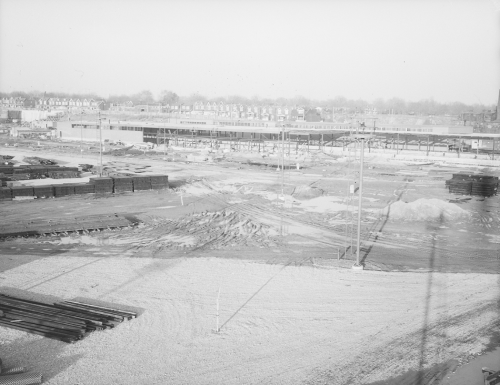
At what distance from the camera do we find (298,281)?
1231 cm

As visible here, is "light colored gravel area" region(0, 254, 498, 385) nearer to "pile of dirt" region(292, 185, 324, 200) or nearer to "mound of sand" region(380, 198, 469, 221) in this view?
"mound of sand" region(380, 198, 469, 221)

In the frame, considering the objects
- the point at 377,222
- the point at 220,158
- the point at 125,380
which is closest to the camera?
the point at 125,380

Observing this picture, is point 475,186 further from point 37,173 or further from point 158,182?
point 37,173

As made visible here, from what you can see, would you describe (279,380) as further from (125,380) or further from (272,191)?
(272,191)

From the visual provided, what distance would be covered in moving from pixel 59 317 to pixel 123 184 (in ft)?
54.4

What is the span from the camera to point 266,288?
11773 mm

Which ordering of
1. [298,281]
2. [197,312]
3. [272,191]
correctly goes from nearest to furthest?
[197,312] → [298,281] → [272,191]

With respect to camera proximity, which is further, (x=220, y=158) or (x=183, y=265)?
(x=220, y=158)

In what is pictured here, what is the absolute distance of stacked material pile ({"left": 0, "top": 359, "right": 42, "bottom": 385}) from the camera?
23.9 feet

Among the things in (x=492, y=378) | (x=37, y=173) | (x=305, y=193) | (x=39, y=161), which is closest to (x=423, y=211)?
(x=305, y=193)

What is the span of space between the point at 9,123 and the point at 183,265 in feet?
307

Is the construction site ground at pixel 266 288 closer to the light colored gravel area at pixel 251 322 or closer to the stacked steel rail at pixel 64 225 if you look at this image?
the light colored gravel area at pixel 251 322

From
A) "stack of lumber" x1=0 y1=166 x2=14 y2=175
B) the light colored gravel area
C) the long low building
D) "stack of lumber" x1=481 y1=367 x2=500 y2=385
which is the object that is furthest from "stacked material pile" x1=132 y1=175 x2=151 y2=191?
the long low building

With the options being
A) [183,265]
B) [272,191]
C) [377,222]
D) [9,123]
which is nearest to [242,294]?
[183,265]
